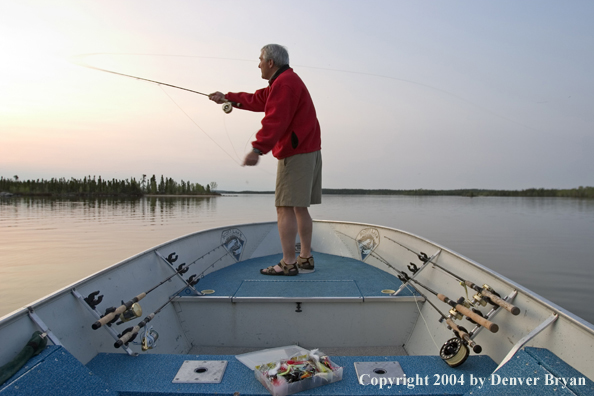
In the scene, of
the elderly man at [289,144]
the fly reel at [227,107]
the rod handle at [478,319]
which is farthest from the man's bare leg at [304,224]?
the rod handle at [478,319]

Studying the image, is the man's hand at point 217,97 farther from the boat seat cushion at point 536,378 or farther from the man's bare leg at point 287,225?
the boat seat cushion at point 536,378

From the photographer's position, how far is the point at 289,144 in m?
2.89

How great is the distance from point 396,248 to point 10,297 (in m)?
6.41

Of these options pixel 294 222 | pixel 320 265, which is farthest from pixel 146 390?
pixel 320 265

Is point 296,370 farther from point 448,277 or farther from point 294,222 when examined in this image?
point 294,222

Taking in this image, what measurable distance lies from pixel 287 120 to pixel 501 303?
1.86 meters

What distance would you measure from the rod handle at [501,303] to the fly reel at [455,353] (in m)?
0.26

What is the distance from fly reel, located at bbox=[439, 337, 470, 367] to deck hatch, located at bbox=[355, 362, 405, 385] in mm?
228

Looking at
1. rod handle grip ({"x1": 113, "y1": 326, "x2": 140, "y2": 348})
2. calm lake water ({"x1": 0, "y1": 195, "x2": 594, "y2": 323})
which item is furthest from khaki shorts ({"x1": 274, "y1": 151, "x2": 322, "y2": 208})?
calm lake water ({"x1": 0, "y1": 195, "x2": 594, "y2": 323})

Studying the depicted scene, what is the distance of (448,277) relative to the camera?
2.37 m

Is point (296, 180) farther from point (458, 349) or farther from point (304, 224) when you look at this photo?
point (458, 349)

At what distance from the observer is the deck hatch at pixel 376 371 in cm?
138

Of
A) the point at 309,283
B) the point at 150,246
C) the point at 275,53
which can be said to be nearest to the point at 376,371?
the point at 309,283

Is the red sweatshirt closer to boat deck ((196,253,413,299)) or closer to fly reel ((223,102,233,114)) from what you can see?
fly reel ((223,102,233,114))
